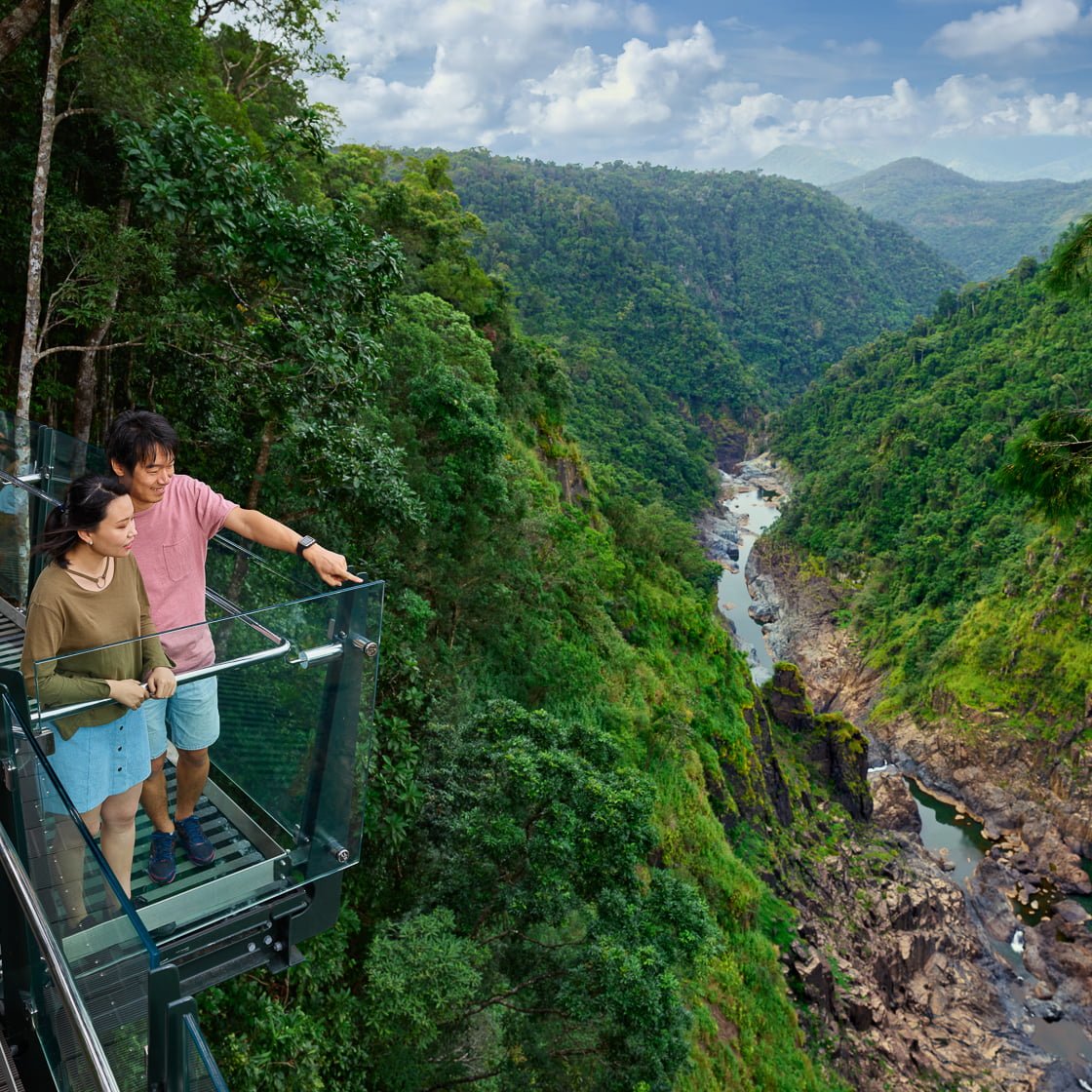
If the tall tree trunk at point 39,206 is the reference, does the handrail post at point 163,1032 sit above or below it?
below

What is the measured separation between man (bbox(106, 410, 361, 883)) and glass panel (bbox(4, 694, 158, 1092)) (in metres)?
0.50

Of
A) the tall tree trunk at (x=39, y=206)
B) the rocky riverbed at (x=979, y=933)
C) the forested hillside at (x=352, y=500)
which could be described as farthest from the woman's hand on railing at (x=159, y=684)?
the rocky riverbed at (x=979, y=933)

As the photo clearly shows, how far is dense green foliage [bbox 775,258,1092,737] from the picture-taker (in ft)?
134

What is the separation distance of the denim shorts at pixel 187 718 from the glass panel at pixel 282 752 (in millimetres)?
22

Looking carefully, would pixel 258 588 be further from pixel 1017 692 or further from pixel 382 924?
pixel 1017 692

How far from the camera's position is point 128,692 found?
2.86 m

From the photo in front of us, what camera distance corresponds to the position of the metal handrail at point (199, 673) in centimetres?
279

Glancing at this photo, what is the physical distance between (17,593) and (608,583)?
1971 cm

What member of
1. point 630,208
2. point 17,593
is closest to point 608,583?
point 17,593

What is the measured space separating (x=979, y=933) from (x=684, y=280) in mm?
98000

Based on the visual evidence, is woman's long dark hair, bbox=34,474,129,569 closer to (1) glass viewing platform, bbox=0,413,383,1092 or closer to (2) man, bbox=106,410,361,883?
(2) man, bbox=106,410,361,883

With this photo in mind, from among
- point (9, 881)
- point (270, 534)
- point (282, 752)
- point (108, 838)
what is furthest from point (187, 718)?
point (270, 534)

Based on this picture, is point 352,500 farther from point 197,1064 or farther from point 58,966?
point 197,1064

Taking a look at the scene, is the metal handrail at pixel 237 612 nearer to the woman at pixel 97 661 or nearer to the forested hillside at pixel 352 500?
the woman at pixel 97 661
